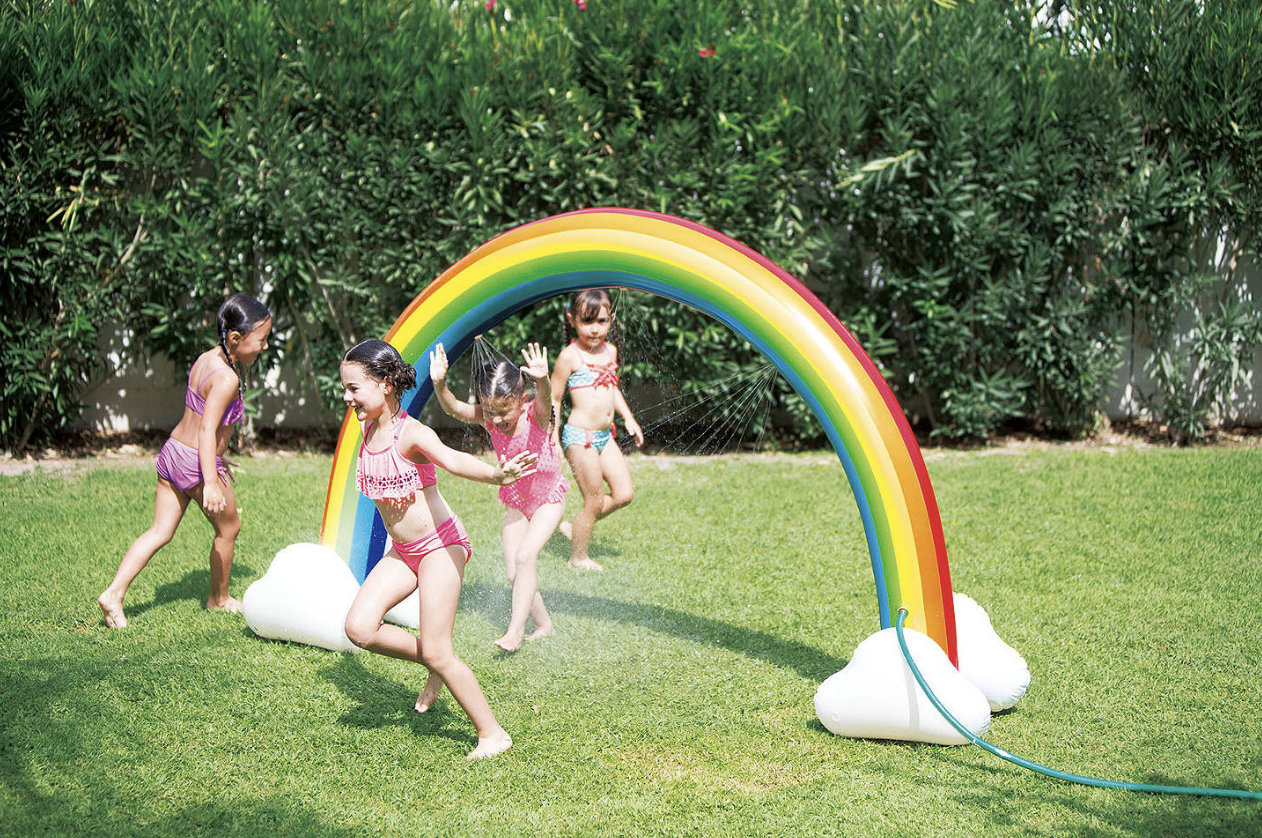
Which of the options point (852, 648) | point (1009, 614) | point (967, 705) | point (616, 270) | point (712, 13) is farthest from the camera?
point (712, 13)

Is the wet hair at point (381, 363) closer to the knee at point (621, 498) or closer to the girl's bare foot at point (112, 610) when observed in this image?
the knee at point (621, 498)

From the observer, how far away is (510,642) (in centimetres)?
522

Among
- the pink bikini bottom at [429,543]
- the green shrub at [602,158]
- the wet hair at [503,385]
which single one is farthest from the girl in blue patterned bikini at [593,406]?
the green shrub at [602,158]

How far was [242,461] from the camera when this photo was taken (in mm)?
9258

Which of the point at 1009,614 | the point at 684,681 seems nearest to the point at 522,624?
the point at 684,681

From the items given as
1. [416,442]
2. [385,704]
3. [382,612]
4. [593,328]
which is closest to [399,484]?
[416,442]

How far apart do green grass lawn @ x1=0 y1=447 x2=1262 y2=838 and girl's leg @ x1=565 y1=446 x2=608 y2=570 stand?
246 millimetres

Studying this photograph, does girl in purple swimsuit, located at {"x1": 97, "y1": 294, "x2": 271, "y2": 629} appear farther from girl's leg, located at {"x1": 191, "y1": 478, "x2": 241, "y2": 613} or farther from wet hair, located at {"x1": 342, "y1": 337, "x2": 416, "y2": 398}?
wet hair, located at {"x1": 342, "y1": 337, "x2": 416, "y2": 398}

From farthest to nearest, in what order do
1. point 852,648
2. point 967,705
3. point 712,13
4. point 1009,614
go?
point 712,13 < point 1009,614 < point 852,648 < point 967,705

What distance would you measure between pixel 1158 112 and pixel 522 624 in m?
7.27

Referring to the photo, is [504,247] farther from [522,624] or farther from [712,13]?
[712,13]

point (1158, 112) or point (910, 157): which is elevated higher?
point (1158, 112)

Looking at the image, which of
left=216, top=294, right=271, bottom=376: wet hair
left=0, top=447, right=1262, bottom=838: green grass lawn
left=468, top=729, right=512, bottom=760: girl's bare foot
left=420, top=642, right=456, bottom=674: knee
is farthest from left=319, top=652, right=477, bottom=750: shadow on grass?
left=216, top=294, right=271, bottom=376: wet hair

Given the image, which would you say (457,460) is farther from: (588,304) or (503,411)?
(588,304)
